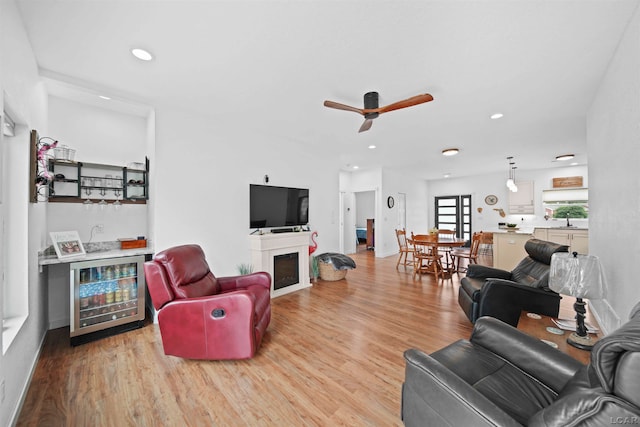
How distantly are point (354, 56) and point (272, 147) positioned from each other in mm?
2460

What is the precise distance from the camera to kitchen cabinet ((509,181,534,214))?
26.5 ft

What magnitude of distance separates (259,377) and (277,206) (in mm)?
2802

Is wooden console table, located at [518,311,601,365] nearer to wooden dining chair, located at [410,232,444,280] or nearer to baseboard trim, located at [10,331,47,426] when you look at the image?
wooden dining chair, located at [410,232,444,280]

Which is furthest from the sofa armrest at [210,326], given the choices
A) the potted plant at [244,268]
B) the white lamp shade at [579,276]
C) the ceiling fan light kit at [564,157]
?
the ceiling fan light kit at [564,157]

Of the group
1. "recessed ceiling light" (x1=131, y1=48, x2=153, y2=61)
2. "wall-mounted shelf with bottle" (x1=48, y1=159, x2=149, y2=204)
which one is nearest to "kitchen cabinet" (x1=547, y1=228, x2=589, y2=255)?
"recessed ceiling light" (x1=131, y1=48, x2=153, y2=61)

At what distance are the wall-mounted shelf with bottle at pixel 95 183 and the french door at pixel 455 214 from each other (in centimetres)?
962

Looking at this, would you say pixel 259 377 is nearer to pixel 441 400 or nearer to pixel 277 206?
pixel 441 400

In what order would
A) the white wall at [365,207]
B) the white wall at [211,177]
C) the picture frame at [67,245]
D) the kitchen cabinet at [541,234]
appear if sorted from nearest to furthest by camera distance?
the picture frame at [67,245] → the white wall at [211,177] → the kitchen cabinet at [541,234] → the white wall at [365,207]

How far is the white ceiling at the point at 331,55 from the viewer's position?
1752 mm

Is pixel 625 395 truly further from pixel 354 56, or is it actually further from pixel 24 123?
pixel 24 123

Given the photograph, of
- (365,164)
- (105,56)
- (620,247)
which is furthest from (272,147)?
(620,247)

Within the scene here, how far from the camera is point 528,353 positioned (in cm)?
141

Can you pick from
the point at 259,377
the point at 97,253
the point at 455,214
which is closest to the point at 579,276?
the point at 259,377

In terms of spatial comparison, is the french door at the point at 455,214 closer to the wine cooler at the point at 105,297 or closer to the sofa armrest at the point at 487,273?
the sofa armrest at the point at 487,273
